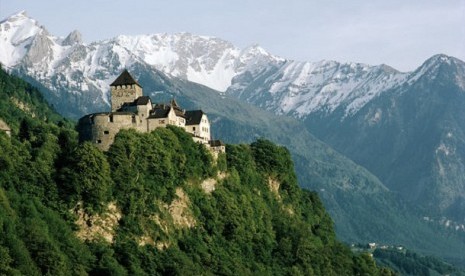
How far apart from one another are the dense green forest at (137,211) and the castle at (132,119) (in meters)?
2.52

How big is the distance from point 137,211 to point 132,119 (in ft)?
50.1

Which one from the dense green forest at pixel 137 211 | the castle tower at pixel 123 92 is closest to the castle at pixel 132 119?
the castle tower at pixel 123 92

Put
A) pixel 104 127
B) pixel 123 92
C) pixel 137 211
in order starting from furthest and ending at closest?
pixel 123 92
pixel 104 127
pixel 137 211

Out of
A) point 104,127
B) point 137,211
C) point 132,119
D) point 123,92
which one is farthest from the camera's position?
point 123,92

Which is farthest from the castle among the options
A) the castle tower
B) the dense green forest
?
the dense green forest

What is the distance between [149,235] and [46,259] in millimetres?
21599

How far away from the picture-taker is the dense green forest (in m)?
118

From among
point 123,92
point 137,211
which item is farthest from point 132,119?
point 123,92

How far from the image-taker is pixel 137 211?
131375 millimetres

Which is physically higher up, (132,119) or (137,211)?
(132,119)

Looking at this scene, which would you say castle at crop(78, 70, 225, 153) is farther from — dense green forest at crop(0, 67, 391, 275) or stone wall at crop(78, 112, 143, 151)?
dense green forest at crop(0, 67, 391, 275)

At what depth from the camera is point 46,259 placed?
114 meters

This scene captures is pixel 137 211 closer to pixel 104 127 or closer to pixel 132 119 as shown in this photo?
pixel 104 127

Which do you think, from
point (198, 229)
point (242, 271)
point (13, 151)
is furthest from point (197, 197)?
point (13, 151)
